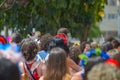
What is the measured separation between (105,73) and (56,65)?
1.86m

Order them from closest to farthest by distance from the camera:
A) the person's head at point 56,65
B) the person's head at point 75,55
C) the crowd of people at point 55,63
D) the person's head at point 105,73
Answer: the crowd of people at point 55,63, the person's head at point 105,73, the person's head at point 56,65, the person's head at point 75,55

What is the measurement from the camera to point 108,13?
7175 centimetres

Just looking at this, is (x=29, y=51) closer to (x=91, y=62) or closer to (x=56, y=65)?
(x=56, y=65)

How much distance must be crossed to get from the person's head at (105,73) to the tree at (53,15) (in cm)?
1475

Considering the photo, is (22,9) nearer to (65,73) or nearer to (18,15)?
(18,15)

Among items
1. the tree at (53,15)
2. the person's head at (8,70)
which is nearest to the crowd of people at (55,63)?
the person's head at (8,70)

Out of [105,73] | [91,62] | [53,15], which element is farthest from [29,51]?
[53,15]

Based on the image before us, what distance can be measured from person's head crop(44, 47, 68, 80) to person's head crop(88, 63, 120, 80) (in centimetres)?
175

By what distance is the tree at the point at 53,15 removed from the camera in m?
19.0

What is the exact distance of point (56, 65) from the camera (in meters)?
5.61

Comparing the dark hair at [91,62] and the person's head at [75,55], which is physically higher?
the dark hair at [91,62]

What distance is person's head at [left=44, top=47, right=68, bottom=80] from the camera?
5605 millimetres

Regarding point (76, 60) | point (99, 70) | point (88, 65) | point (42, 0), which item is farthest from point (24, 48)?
point (42, 0)

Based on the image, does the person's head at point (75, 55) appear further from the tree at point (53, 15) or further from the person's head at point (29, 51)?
the tree at point (53, 15)
